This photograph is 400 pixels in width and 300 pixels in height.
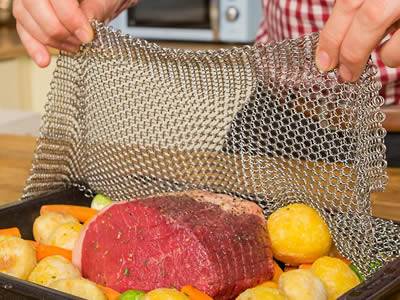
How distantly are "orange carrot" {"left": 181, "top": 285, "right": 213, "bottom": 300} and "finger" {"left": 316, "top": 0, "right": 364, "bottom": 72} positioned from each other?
0.31 meters

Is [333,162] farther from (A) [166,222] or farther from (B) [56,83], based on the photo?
(B) [56,83]

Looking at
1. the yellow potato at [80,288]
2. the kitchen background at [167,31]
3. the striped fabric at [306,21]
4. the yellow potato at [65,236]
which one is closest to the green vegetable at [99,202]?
the yellow potato at [65,236]

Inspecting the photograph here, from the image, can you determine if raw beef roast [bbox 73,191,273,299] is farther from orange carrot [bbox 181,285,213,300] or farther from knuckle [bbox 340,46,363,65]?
knuckle [bbox 340,46,363,65]

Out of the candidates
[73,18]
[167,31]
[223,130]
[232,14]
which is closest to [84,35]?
[73,18]

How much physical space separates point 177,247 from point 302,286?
16 cm

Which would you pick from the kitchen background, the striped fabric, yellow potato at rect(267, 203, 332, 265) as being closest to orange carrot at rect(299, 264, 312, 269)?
yellow potato at rect(267, 203, 332, 265)

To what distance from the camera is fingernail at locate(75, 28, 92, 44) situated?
1.13 meters

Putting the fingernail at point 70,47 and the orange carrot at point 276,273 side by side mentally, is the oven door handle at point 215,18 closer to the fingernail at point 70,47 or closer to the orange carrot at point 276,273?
the fingernail at point 70,47

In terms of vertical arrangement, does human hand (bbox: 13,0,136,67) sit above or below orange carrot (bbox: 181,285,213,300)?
above

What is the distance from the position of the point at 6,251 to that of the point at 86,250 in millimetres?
98

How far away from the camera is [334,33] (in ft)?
2.82

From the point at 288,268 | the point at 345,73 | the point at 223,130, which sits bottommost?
the point at 288,268

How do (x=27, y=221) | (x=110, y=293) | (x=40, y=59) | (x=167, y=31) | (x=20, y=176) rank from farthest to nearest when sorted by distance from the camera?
(x=167, y=31)
(x=20, y=176)
(x=40, y=59)
(x=27, y=221)
(x=110, y=293)

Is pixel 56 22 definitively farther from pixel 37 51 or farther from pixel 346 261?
pixel 346 261
